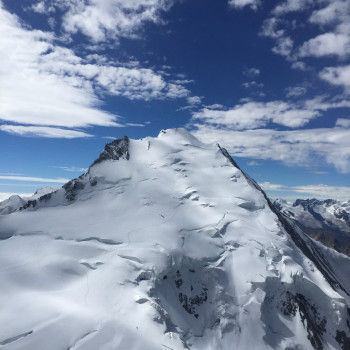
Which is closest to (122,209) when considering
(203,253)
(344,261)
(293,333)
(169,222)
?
(169,222)

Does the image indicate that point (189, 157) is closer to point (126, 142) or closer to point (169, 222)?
A: point (126, 142)

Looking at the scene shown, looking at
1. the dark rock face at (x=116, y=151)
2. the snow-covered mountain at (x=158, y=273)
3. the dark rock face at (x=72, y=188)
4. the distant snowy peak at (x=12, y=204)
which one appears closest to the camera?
the snow-covered mountain at (x=158, y=273)

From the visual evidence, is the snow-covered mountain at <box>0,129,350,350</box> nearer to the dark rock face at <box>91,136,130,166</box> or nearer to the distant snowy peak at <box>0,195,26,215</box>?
the dark rock face at <box>91,136,130,166</box>

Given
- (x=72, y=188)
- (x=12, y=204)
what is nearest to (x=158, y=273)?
(x=72, y=188)

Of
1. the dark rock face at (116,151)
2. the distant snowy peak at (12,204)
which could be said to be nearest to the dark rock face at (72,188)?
the dark rock face at (116,151)

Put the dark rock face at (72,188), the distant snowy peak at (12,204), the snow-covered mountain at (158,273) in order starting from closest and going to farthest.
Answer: the snow-covered mountain at (158,273) → the dark rock face at (72,188) → the distant snowy peak at (12,204)

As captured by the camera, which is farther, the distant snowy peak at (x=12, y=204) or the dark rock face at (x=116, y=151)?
the distant snowy peak at (x=12, y=204)

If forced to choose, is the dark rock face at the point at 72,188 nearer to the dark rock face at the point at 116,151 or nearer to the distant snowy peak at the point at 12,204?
the dark rock face at the point at 116,151
